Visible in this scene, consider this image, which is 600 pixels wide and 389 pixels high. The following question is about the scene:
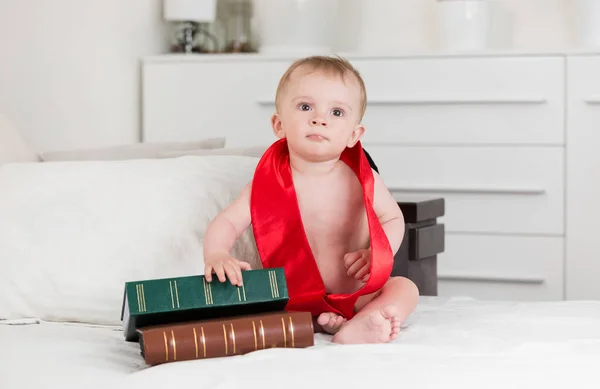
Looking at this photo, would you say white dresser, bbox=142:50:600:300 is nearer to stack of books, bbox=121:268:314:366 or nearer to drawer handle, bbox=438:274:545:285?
drawer handle, bbox=438:274:545:285

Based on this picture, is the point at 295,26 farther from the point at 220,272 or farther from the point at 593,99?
the point at 220,272

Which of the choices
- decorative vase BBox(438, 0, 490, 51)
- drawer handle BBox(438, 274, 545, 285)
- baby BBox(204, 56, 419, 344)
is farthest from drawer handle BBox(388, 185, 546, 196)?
baby BBox(204, 56, 419, 344)

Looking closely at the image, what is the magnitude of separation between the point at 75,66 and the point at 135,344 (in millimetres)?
1437

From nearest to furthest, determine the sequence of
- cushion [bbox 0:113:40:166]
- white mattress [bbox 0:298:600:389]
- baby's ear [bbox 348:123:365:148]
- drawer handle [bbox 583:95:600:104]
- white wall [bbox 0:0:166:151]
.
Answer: white mattress [bbox 0:298:600:389] < baby's ear [bbox 348:123:365:148] < cushion [bbox 0:113:40:166] < white wall [bbox 0:0:166:151] < drawer handle [bbox 583:95:600:104]

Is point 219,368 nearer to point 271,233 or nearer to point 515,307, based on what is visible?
point 271,233

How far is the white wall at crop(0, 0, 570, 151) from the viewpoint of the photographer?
224 centimetres

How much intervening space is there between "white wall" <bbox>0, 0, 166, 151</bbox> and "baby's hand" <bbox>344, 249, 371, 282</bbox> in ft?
3.55

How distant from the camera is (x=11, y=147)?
172 cm

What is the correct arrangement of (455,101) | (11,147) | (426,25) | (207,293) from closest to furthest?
(207,293) < (11,147) < (455,101) < (426,25)

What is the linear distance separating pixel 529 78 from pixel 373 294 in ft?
5.07

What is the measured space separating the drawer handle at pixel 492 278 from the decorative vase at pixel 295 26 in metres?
0.87

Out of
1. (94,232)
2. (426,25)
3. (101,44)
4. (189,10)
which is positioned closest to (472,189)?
(426,25)

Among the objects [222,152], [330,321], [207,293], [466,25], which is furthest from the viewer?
[466,25]

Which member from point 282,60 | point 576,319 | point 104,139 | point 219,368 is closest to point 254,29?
point 282,60
